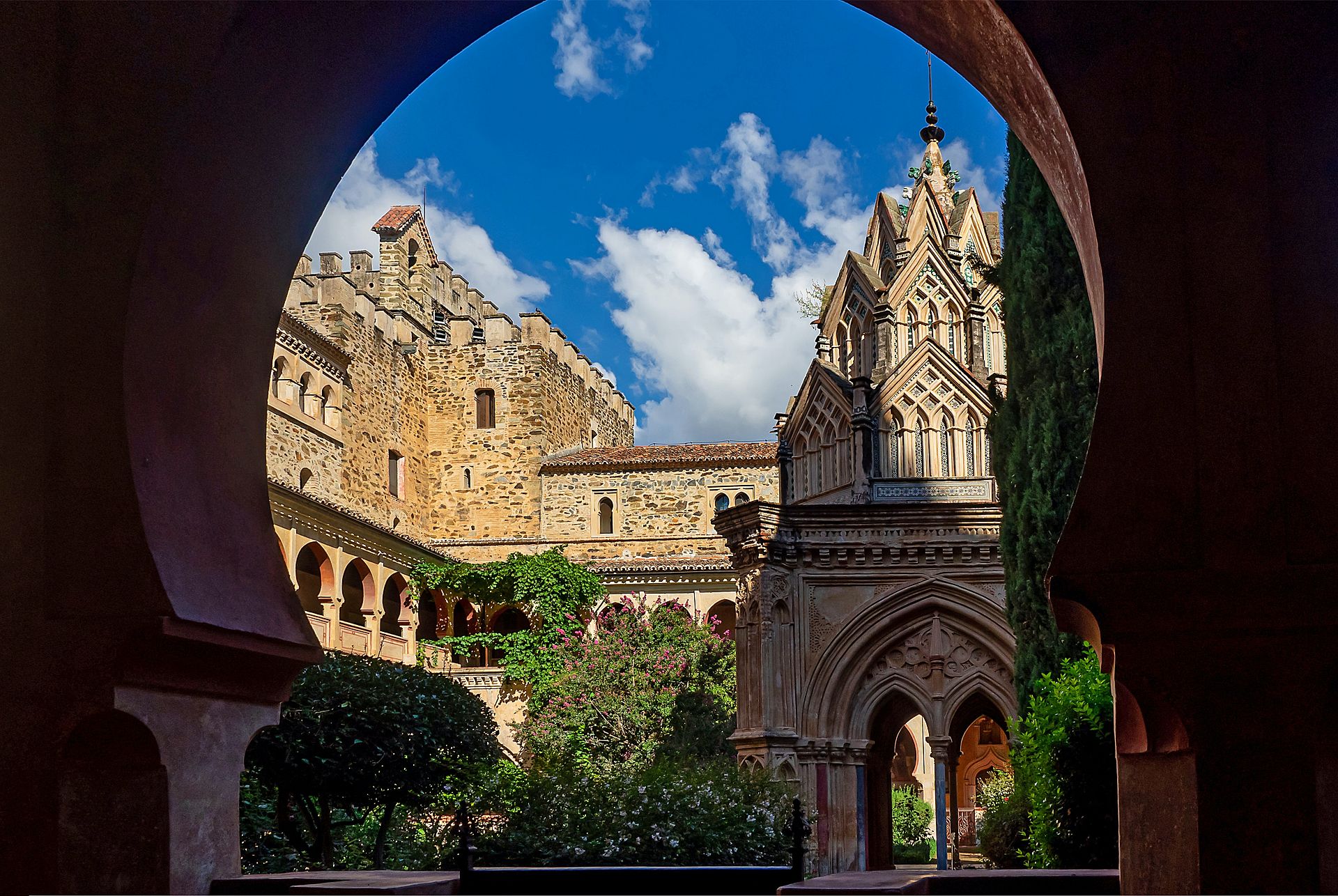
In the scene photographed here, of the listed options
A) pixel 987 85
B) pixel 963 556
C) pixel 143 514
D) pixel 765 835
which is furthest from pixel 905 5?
pixel 963 556

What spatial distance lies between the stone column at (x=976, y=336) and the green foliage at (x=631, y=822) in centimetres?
1090

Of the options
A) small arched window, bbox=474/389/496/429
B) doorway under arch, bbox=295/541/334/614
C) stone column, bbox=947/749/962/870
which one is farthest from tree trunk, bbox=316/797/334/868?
small arched window, bbox=474/389/496/429

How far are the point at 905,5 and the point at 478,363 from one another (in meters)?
43.4

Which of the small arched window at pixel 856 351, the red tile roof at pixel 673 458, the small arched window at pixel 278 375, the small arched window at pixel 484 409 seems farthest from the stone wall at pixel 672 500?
the small arched window at pixel 856 351

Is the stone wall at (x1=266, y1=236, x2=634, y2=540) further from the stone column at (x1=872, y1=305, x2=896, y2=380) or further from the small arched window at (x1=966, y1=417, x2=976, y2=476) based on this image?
the small arched window at (x1=966, y1=417, x2=976, y2=476)

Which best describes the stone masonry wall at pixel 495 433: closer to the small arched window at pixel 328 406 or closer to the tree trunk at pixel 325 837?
the small arched window at pixel 328 406

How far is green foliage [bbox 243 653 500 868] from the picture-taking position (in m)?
11.2

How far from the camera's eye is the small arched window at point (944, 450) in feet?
68.9

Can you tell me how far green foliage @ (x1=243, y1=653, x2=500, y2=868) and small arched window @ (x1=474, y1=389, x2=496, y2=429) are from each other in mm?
33027

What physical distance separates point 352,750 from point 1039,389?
7536 mm

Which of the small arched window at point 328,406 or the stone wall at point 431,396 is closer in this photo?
the small arched window at point 328,406

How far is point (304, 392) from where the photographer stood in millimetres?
36812

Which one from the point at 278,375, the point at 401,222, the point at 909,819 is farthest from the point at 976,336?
the point at 401,222

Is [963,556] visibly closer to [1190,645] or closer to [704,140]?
[1190,645]
